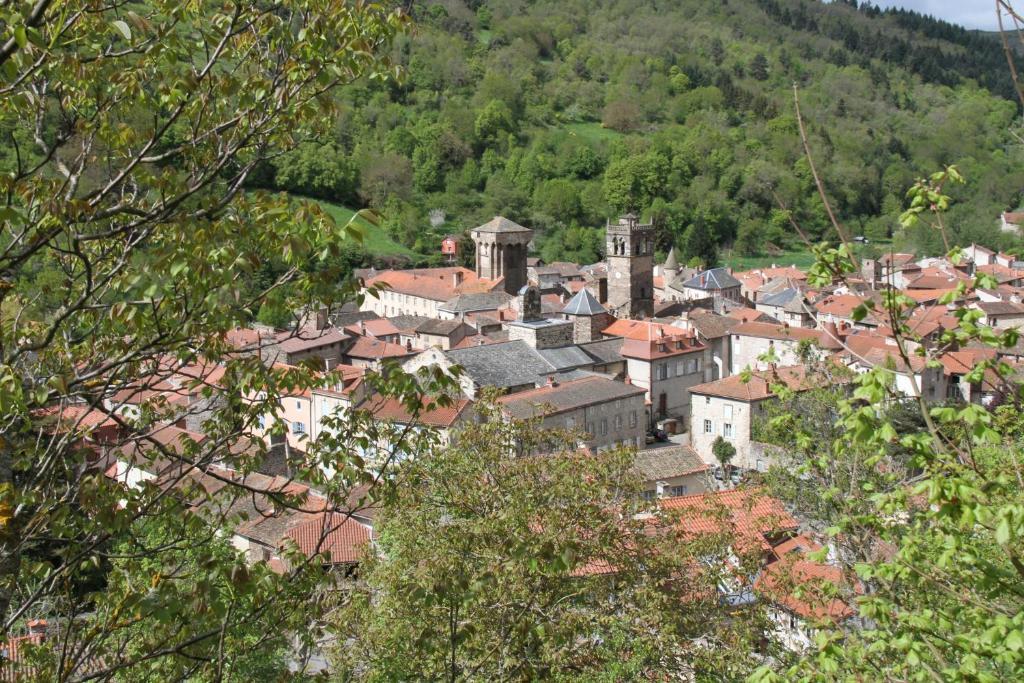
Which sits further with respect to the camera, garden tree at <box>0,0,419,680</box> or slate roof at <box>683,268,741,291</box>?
slate roof at <box>683,268,741,291</box>

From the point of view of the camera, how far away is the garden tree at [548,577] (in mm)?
10648

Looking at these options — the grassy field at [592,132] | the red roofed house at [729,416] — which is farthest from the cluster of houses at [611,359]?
the grassy field at [592,132]

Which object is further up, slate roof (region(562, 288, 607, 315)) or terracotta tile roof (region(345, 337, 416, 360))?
slate roof (region(562, 288, 607, 315))

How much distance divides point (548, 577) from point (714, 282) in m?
55.3

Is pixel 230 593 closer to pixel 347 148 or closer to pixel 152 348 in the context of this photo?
pixel 152 348

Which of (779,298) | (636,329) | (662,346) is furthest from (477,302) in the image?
(779,298)

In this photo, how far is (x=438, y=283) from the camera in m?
64.0

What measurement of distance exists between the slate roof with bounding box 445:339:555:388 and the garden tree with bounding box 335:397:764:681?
21532 mm

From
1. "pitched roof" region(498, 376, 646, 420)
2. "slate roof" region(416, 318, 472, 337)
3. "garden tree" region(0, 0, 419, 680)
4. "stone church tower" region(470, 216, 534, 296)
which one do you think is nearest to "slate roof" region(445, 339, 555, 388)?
"pitched roof" region(498, 376, 646, 420)

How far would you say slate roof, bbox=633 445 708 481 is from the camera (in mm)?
26500

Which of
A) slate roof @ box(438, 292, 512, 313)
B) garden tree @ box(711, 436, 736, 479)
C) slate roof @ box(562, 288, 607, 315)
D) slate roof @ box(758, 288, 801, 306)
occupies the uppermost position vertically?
slate roof @ box(562, 288, 607, 315)

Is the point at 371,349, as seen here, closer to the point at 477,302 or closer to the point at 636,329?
the point at 636,329

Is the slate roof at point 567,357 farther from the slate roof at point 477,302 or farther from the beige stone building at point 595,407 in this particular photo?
the slate roof at point 477,302

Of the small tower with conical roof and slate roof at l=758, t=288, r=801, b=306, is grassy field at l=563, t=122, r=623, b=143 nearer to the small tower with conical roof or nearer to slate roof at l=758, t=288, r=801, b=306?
slate roof at l=758, t=288, r=801, b=306
